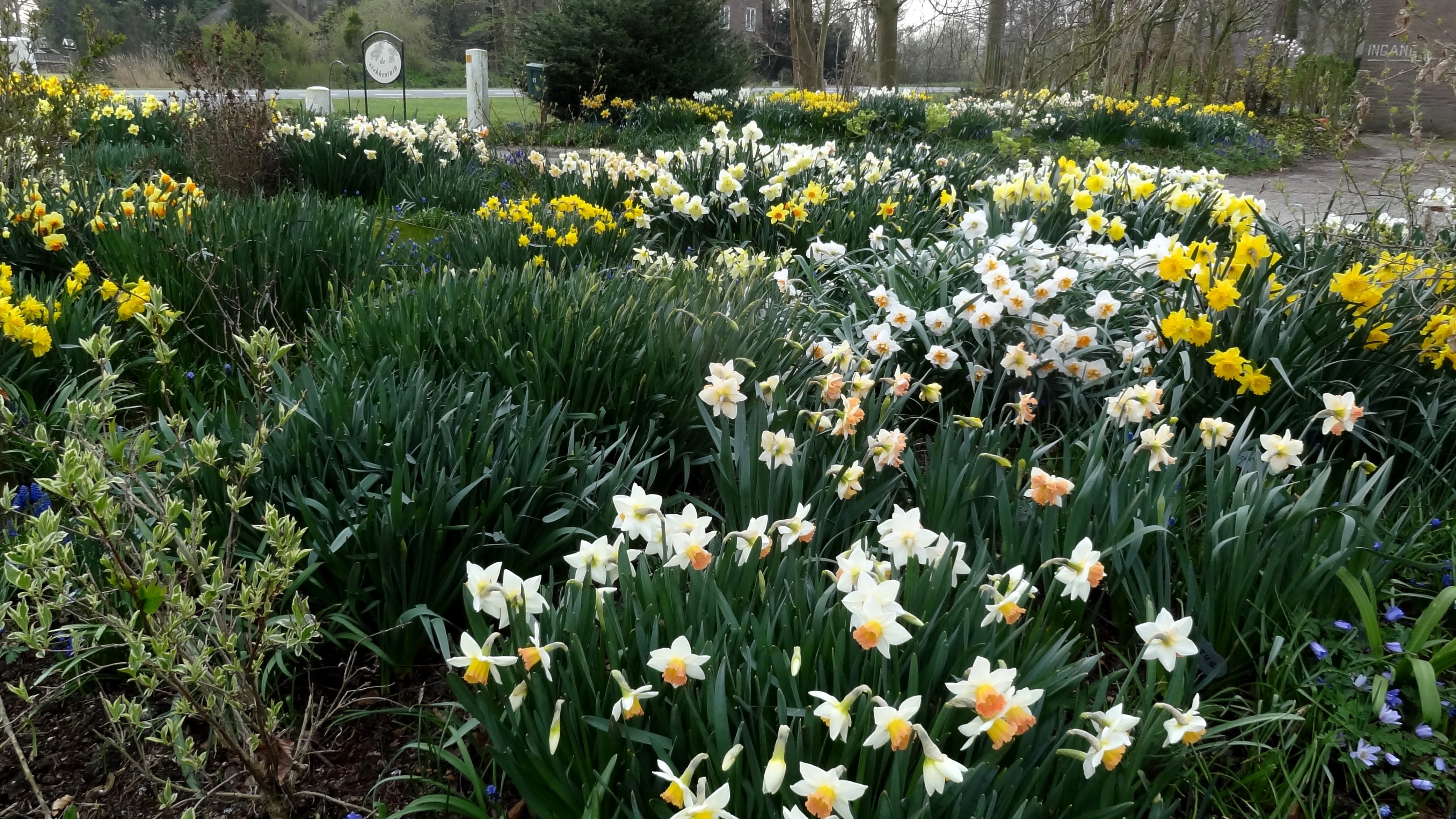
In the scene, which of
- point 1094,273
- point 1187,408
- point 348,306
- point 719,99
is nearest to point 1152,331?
point 1187,408

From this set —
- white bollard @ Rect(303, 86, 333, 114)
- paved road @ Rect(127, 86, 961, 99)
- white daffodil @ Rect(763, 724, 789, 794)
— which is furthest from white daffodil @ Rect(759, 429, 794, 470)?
paved road @ Rect(127, 86, 961, 99)

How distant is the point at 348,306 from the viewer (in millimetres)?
2883

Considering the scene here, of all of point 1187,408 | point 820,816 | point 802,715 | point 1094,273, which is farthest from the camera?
point 1094,273

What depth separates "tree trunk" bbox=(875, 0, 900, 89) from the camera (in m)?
14.4

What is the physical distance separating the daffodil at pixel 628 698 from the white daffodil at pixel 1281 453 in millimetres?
1481

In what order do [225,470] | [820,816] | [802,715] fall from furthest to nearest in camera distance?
[225,470] < [802,715] < [820,816]

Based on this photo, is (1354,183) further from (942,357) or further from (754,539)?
(754,539)

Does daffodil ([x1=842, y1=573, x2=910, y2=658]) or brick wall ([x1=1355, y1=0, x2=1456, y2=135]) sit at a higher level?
brick wall ([x1=1355, y1=0, x2=1456, y2=135])

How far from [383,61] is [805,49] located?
7.32 m

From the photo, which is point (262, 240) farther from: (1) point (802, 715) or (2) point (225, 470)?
(1) point (802, 715)

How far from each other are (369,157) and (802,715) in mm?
5357

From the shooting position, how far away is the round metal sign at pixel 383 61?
402 inches

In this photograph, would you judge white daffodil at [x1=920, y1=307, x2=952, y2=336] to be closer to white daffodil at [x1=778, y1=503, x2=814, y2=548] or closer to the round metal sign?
white daffodil at [x1=778, y1=503, x2=814, y2=548]

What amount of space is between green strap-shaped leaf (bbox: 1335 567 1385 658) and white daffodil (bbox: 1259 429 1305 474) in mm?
288
